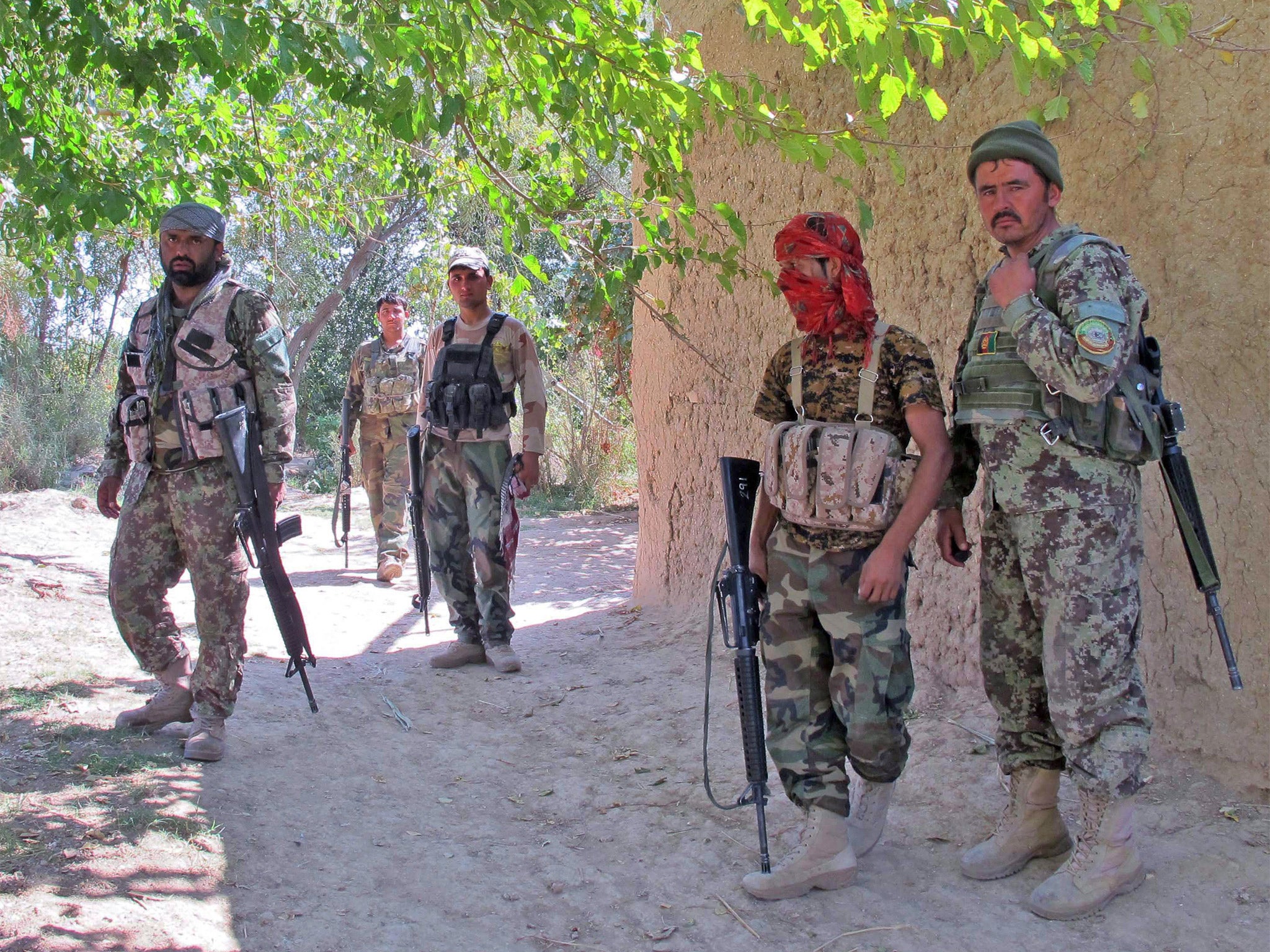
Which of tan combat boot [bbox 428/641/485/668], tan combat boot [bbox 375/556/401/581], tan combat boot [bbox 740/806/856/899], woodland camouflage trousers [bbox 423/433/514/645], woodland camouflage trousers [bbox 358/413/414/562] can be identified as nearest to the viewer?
tan combat boot [bbox 740/806/856/899]

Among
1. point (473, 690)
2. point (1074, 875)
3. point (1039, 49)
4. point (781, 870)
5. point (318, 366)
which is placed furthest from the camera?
point (318, 366)

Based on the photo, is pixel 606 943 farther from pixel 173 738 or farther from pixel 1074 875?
pixel 173 738

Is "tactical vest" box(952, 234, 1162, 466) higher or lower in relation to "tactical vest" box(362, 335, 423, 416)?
lower

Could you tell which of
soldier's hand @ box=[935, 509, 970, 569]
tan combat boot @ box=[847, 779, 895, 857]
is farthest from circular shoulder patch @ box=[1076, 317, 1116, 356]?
tan combat boot @ box=[847, 779, 895, 857]

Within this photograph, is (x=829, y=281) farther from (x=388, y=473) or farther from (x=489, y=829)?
(x=388, y=473)

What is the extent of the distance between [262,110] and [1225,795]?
6.03 metres

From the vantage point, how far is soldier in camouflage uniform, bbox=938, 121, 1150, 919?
2.44 metres

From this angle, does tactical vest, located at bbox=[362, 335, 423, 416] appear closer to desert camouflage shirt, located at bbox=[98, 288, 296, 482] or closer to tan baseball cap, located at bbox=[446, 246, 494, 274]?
Answer: tan baseball cap, located at bbox=[446, 246, 494, 274]

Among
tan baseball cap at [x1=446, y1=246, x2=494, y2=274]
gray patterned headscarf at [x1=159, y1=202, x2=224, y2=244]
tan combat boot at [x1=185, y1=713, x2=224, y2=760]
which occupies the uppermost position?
tan baseball cap at [x1=446, y1=246, x2=494, y2=274]

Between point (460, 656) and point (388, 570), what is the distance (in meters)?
2.59

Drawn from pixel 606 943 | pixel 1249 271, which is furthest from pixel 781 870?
pixel 1249 271

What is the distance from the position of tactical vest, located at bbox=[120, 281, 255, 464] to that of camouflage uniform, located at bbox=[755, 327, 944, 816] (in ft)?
6.66

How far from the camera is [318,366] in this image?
2145 cm

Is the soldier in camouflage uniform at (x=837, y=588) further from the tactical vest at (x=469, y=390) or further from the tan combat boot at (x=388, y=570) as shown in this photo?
the tan combat boot at (x=388, y=570)
